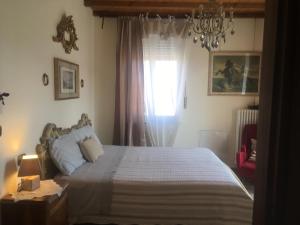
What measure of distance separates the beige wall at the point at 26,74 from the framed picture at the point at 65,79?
90 mm

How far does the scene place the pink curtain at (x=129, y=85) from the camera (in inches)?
178

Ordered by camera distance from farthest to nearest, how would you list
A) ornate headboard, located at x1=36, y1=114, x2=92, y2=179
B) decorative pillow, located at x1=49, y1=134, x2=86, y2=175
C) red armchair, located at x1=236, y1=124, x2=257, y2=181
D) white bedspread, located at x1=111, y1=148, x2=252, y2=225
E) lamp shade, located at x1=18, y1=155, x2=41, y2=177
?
red armchair, located at x1=236, y1=124, x2=257, y2=181 < decorative pillow, located at x1=49, y1=134, x2=86, y2=175 < ornate headboard, located at x1=36, y1=114, x2=92, y2=179 < white bedspread, located at x1=111, y1=148, x2=252, y2=225 < lamp shade, located at x1=18, y1=155, x2=41, y2=177

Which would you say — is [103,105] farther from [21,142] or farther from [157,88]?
[21,142]

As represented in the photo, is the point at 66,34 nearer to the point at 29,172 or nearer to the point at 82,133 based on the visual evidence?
the point at 82,133

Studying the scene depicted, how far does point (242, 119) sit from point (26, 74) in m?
3.60

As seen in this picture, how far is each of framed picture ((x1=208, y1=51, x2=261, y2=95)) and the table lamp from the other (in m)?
3.43

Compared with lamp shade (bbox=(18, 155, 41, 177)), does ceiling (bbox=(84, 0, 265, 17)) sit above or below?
above

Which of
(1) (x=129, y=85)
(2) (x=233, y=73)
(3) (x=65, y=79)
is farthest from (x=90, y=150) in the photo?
(2) (x=233, y=73)

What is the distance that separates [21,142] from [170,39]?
311 centimetres

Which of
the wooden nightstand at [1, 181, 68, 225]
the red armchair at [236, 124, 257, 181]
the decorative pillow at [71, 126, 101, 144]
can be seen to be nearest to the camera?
the wooden nightstand at [1, 181, 68, 225]

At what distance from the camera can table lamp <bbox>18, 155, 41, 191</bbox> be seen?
6.66ft

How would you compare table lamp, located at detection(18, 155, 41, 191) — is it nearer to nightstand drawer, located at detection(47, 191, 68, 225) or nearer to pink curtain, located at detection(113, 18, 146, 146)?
nightstand drawer, located at detection(47, 191, 68, 225)

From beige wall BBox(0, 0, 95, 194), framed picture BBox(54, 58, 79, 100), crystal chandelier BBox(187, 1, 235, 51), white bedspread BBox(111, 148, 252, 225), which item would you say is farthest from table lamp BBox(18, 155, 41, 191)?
crystal chandelier BBox(187, 1, 235, 51)

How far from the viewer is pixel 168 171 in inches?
110
